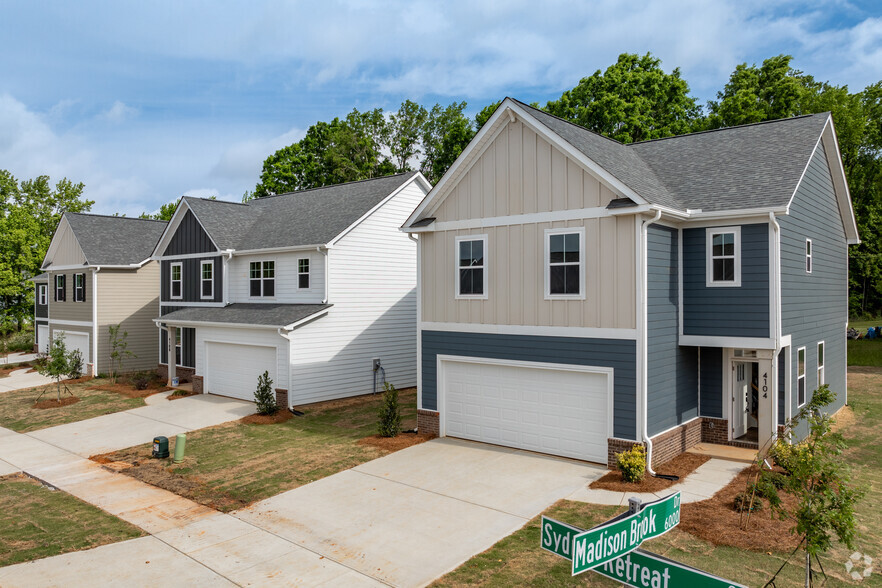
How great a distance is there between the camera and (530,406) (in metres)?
14.3

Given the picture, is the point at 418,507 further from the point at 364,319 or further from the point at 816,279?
the point at 816,279

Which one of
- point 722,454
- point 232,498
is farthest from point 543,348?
point 232,498

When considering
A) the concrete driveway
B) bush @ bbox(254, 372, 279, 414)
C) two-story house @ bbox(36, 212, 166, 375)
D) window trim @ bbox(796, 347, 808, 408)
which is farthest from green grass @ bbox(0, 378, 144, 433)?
window trim @ bbox(796, 347, 808, 408)

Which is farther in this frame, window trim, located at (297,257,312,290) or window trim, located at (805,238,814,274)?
window trim, located at (297,257,312,290)

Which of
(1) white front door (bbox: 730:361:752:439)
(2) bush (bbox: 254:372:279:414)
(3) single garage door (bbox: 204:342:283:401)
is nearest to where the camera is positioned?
(1) white front door (bbox: 730:361:752:439)

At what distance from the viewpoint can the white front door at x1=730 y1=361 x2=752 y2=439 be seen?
14.5m

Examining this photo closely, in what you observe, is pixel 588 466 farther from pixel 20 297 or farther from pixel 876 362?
pixel 20 297

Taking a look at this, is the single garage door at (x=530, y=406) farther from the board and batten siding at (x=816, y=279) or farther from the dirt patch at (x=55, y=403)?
the dirt patch at (x=55, y=403)

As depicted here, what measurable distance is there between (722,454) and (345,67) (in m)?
17.9

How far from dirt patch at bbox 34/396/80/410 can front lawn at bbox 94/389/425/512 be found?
833 centimetres

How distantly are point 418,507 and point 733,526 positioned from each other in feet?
17.3

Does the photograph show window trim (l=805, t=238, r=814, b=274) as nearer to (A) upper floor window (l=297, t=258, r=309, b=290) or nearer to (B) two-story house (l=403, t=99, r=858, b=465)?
(B) two-story house (l=403, t=99, r=858, b=465)

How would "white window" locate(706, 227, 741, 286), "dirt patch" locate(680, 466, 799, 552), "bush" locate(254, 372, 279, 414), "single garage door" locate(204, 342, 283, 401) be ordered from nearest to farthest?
"dirt patch" locate(680, 466, 799, 552), "white window" locate(706, 227, 741, 286), "bush" locate(254, 372, 279, 414), "single garage door" locate(204, 342, 283, 401)

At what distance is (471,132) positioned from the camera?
4556 centimetres
